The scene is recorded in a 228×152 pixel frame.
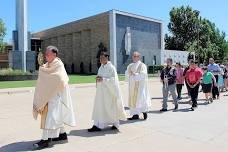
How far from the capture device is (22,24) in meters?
37.8

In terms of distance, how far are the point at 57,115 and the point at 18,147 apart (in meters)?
0.93

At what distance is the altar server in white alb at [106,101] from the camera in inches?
320

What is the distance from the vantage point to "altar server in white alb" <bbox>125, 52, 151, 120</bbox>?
376 inches

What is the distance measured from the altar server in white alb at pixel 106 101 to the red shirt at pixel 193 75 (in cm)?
471

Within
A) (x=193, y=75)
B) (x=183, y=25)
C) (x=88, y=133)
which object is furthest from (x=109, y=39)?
(x=88, y=133)

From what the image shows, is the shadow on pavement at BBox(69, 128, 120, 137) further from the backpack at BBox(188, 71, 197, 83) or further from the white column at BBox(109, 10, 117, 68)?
the white column at BBox(109, 10, 117, 68)

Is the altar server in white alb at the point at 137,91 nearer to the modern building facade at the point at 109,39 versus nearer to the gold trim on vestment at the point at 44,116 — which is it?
the gold trim on vestment at the point at 44,116

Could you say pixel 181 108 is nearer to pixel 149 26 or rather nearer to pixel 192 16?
pixel 149 26

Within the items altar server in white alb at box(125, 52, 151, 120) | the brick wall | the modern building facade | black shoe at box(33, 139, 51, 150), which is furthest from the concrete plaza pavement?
the brick wall

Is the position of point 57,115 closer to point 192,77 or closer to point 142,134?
point 142,134

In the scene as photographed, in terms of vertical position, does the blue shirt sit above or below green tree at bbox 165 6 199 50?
below

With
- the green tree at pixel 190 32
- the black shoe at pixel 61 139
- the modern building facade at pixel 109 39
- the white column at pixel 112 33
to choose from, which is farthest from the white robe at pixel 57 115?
the green tree at pixel 190 32

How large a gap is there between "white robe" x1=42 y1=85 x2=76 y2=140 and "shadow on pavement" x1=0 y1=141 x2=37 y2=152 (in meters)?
0.38

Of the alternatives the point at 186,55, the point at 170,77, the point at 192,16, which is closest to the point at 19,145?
the point at 170,77
